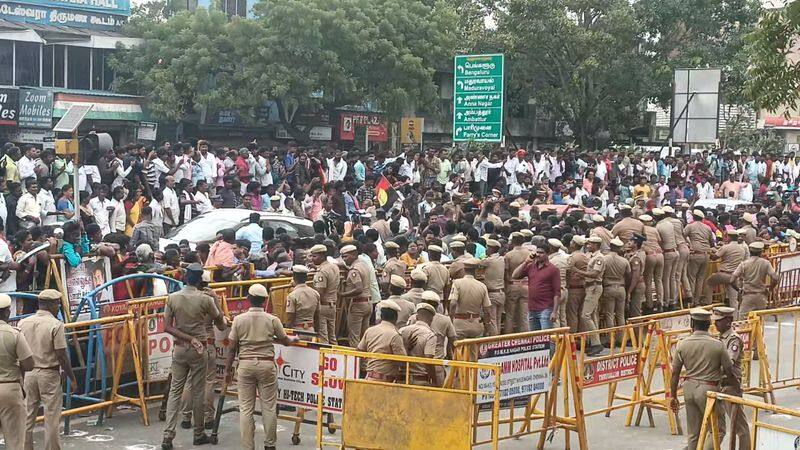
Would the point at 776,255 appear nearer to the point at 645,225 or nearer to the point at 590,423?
the point at 645,225

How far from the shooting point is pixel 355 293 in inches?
530

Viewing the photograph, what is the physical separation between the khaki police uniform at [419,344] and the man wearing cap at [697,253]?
395 inches

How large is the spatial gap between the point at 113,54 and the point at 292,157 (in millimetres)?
14657

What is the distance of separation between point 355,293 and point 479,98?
15973mm

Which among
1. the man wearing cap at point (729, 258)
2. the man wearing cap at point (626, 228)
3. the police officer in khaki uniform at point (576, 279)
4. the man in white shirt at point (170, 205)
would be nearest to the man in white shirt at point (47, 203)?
the man in white shirt at point (170, 205)

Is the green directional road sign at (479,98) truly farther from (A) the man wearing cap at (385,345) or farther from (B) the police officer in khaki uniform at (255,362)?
(A) the man wearing cap at (385,345)

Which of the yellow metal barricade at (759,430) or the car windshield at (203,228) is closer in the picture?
the yellow metal barricade at (759,430)

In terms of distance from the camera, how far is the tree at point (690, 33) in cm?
4125

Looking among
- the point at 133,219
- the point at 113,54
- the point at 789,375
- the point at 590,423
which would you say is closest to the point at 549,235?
the point at 789,375

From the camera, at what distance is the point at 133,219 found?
19.2m

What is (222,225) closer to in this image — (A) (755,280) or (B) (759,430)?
(A) (755,280)

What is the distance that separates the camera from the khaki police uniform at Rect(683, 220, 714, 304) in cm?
1906

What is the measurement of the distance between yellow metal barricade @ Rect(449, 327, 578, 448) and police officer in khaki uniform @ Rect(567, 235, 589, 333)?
4972 mm

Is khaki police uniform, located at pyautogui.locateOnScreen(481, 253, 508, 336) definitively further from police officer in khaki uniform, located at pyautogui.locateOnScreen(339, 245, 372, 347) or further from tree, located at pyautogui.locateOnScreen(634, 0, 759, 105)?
tree, located at pyautogui.locateOnScreen(634, 0, 759, 105)
